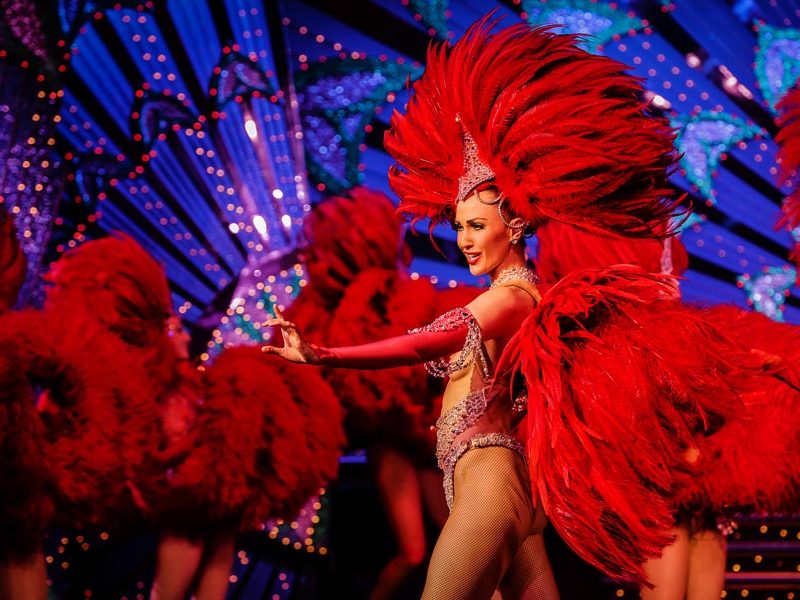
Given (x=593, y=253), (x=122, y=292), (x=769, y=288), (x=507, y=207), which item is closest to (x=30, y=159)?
(x=122, y=292)

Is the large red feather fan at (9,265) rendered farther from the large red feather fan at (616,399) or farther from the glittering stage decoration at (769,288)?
the glittering stage decoration at (769,288)

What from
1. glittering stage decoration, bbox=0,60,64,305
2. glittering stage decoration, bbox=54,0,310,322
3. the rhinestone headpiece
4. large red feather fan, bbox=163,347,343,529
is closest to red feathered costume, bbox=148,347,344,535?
large red feather fan, bbox=163,347,343,529

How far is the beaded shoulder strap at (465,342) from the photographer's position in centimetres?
227

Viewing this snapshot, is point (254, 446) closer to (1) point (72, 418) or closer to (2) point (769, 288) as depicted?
(1) point (72, 418)

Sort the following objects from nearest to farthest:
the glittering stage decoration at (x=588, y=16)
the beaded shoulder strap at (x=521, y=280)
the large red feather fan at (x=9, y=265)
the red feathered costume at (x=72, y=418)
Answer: the beaded shoulder strap at (x=521, y=280) < the red feathered costume at (x=72, y=418) < the large red feather fan at (x=9, y=265) < the glittering stage decoration at (x=588, y=16)

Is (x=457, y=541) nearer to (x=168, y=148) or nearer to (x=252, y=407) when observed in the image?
(x=252, y=407)

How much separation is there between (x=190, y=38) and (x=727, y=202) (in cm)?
396

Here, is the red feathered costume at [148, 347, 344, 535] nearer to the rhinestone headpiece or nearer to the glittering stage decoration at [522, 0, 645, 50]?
the rhinestone headpiece

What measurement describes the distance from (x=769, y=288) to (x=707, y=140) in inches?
46.0

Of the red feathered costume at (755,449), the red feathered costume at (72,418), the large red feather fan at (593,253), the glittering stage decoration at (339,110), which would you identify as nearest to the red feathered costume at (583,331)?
the red feathered costume at (755,449)

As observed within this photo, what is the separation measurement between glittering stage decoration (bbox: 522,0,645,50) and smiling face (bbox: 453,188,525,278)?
4.38 m

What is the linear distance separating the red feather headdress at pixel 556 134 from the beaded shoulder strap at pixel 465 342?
1.22 ft

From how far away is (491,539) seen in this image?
217cm

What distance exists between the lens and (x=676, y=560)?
339 cm
